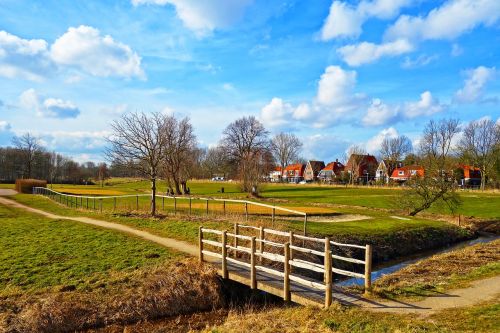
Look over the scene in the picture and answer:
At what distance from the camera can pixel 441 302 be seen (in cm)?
935

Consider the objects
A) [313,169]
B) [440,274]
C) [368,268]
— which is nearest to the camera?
[368,268]

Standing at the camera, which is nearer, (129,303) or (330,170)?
(129,303)

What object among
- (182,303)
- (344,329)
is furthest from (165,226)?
(344,329)

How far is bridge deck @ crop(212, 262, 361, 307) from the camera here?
986cm

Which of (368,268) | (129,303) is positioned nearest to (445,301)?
(368,268)

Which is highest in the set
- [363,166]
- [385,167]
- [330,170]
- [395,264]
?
[363,166]

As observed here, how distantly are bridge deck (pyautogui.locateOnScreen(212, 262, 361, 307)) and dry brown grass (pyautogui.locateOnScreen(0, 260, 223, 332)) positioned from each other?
0.81 m

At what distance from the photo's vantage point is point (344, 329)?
8008 millimetres

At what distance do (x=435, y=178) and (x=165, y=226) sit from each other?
75.9 feet

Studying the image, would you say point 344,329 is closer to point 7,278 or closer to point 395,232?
point 7,278

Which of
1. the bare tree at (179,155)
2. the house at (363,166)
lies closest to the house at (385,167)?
the house at (363,166)

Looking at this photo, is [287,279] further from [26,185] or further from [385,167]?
[385,167]

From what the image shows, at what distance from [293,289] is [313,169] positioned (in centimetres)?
11945

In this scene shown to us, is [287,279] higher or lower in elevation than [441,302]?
higher
